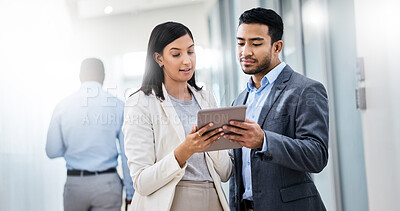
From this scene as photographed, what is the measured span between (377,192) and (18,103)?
2194 mm

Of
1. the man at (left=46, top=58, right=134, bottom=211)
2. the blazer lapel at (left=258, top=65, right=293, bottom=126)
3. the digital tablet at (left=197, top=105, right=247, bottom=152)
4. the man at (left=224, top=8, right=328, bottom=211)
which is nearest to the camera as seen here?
the digital tablet at (left=197, top=105, right=247, bottom=152)

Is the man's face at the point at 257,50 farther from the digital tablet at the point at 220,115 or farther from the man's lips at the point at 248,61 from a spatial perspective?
the digital tablet at the point at 220,115

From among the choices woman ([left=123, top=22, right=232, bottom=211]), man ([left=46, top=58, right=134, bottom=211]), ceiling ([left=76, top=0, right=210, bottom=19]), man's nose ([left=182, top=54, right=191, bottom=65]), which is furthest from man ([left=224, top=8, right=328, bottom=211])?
ceiling ([left=76, top=0, right=210, bottom=19])

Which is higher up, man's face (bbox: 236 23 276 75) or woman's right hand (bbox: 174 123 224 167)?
man's face (bbox: 236 23 276 75)

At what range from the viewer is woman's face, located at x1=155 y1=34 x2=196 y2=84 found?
150 centimetres

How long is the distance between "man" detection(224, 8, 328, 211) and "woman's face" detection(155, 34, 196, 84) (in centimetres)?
23

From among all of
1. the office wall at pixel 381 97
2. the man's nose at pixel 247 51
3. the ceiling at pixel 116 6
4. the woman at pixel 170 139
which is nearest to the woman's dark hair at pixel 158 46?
the woman at pixel 170 139

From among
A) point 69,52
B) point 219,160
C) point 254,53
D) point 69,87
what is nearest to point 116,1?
point 69,52

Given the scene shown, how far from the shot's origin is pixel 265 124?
4.73 ft

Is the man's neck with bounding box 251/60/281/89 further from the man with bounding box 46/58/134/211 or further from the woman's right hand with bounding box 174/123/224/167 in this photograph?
the man with bounding box 46/58/134/211

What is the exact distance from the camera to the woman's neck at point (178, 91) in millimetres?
1506

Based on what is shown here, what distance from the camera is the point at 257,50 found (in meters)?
1.58

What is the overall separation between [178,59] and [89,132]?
1110mm

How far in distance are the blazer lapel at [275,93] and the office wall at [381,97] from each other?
0.49 m
